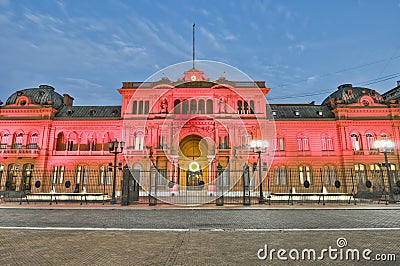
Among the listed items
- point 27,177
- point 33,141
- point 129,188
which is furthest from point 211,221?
point 33,141

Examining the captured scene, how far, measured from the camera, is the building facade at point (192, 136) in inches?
1362

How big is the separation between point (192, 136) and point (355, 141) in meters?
24.5

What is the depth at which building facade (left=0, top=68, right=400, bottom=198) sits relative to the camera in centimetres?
3459

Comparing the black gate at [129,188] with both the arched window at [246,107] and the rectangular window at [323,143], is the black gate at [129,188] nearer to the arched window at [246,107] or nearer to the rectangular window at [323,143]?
the arched window at [246,107]

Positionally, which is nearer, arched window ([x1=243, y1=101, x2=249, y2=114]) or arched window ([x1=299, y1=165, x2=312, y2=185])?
arched window ([x1=299, y1=165, x2=312, y2=185])

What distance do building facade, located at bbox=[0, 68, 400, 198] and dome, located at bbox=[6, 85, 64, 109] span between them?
1.61ft

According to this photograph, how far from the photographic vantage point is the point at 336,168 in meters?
35.5

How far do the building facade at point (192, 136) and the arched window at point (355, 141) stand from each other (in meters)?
0.15

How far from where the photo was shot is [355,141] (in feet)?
118

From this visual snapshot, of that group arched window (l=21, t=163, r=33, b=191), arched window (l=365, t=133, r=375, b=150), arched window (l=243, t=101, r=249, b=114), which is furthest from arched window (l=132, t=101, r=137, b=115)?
arched window (l=365, t=133, r=375, b=150)

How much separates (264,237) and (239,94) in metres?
32.1

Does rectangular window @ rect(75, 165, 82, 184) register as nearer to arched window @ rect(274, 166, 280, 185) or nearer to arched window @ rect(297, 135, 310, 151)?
arched window @ rect(274, 166, 280, 185)

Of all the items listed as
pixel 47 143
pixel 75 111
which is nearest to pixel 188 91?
pixel 75 111

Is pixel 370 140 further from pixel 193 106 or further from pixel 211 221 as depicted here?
pixel 211 221
